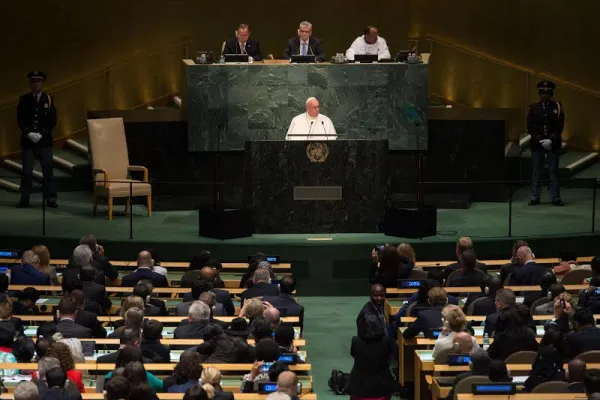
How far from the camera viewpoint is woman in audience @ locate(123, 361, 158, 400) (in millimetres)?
8750

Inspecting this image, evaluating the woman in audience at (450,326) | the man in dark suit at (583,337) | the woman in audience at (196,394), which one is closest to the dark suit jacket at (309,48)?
the woman in audience at (450,326)

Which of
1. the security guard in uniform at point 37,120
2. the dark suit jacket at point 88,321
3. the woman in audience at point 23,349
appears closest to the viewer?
the woman in audience at point 23,349

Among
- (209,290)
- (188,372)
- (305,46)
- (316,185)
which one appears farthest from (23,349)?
(305,46)

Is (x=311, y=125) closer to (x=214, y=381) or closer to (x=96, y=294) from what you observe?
(x=96, y=294)

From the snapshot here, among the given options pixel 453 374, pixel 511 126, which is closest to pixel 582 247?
pixel 511 126

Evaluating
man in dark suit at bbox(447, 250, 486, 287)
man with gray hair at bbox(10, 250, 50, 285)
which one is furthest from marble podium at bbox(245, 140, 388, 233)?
man with gray hair at bbox(10, 250, 50, 285)

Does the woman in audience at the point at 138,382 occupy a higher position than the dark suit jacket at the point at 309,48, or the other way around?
the dark suit jacket at the point at 309,48

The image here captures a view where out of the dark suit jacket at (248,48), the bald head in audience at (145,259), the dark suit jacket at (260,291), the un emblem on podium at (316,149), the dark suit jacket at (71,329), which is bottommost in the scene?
the dark suit jacket at (71,329)

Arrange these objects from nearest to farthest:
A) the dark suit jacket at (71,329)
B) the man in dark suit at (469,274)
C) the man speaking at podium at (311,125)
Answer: the dark suit jacket at (71,329) → the man in dark suit at (469,274) → the man speaking at podium at (311,125)

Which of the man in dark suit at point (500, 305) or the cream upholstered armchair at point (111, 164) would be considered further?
the cream upholstered armchair at point (111, 164)

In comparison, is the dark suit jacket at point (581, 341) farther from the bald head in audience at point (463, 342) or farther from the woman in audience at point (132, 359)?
the woman in audience at point (132, 359)

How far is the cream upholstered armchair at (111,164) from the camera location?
1730cm

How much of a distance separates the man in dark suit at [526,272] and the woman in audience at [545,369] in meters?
3.68

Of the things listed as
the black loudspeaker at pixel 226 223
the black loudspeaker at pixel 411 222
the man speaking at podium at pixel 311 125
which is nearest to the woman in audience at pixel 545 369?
the black loudspeaker at pixel 411 222
